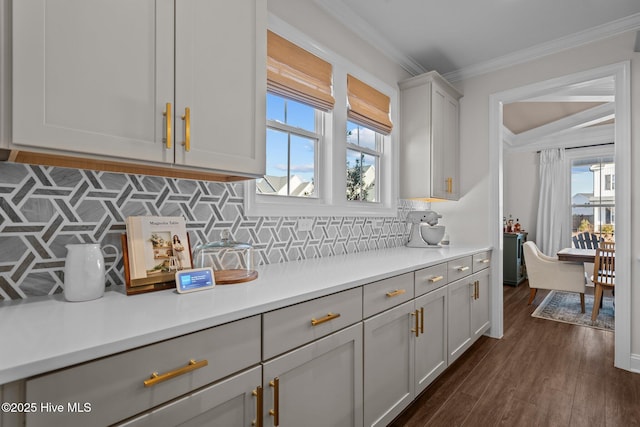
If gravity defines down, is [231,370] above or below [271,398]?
above

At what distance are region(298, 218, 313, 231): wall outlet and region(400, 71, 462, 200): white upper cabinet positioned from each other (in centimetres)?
130

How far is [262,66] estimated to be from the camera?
152cm

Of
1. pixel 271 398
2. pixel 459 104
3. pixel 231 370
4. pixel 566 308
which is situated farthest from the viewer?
pixel 566 308

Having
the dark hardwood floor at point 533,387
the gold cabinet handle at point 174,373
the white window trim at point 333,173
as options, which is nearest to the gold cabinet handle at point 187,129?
the white window trim at point 333,173

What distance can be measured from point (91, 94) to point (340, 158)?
1721mm

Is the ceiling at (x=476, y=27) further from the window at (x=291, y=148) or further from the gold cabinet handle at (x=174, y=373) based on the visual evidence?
the gold cabinet handle at (x=174, y=373)

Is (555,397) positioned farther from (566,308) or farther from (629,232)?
(566,308)

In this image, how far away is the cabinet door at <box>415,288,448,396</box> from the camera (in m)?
2.03

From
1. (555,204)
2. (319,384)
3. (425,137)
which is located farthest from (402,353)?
(555,204)

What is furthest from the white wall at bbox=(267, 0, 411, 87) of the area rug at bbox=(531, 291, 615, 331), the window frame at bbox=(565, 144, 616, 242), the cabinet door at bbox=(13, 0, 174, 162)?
the window frame at bbox=(565, 144, 616, 242)

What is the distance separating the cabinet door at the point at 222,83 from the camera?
1.25m

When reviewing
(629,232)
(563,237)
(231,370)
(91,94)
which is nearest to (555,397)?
(629,232)

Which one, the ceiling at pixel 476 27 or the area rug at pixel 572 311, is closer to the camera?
the ceiling at pixel 476 27

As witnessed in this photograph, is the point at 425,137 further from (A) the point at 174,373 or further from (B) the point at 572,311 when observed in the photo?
(B) the point at 572,311
